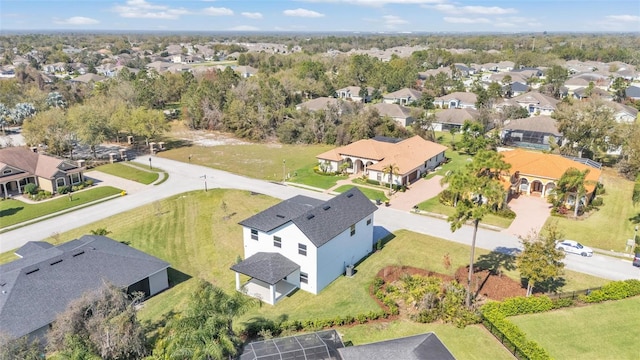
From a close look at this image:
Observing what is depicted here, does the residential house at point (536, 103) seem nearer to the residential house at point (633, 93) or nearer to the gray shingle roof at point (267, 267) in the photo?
the residential house at point (633, 93)

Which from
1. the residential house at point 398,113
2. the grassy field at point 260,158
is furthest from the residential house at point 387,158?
the residential house at point 398,113

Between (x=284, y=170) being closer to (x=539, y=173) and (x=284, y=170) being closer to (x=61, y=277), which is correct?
(x=539, y=173)

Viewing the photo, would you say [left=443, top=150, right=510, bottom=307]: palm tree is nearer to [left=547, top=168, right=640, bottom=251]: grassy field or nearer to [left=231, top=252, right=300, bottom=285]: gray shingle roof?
[left=231, top=252, right=300, bottom=285]: gray shingle roof

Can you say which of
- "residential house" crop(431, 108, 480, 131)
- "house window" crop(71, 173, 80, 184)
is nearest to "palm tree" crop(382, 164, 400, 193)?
"residential house" crop(431, 108, 480, 131)

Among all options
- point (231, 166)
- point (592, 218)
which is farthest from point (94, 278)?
point (592, 218)

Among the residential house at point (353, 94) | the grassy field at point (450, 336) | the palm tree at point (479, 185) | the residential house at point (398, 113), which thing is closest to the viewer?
the grassy field at point (450, 336)

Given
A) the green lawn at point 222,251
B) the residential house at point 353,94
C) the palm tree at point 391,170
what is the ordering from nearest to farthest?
1. the green lawn at point 222,251
2. the palm tree at point 391,170
3. the residential house at point 353,94

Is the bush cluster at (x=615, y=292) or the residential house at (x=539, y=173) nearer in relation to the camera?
the bush cluster at (x=615, y=292)
